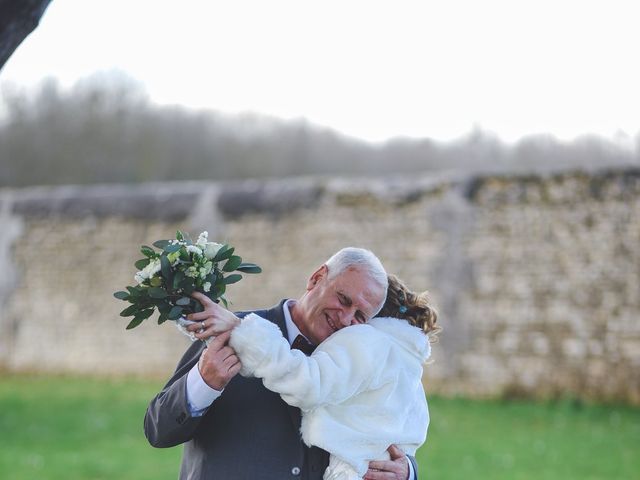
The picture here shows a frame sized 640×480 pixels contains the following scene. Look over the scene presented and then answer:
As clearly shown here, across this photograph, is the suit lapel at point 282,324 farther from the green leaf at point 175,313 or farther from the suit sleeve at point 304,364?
the green leaf at point 175,313

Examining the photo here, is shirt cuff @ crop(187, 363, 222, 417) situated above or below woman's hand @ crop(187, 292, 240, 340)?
below

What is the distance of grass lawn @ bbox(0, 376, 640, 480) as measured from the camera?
7.45 metres

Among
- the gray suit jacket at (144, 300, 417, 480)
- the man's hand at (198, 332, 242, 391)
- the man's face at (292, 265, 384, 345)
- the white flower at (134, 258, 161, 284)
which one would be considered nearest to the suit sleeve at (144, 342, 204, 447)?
the gray suit jacket at (144, 300, 417, 480)

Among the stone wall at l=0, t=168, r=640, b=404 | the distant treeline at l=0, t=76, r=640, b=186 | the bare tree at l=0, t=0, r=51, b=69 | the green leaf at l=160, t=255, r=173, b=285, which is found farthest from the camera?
the distant treeline at l=0, t=76, r=640, b=186

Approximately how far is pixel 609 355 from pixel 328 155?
2964 centimetres

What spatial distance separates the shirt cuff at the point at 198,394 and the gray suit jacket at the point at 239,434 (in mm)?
16

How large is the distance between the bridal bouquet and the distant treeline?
835 inches

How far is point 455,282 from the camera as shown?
11.7 metres

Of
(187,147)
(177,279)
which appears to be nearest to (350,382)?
(177,279)

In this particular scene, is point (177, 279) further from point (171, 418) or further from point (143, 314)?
point (171, 418)

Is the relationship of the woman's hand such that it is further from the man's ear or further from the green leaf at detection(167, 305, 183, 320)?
the man's ear

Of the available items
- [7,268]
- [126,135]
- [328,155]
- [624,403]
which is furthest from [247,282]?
[328,155]

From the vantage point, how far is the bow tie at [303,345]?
2.82 meters

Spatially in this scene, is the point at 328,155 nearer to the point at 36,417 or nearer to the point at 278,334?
the point at 36,417
